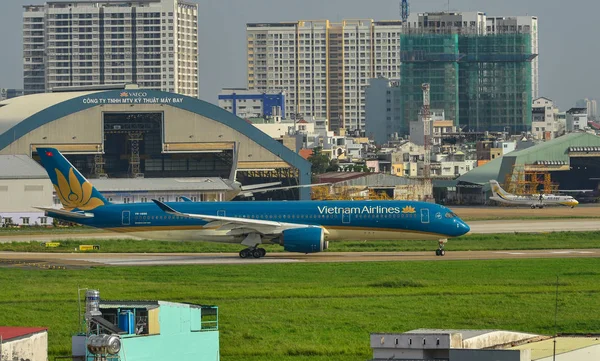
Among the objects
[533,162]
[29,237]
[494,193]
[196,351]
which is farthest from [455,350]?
[533,162]

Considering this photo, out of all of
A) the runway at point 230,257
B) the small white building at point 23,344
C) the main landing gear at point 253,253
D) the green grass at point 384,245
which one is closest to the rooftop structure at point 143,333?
the small white building at point 23,344

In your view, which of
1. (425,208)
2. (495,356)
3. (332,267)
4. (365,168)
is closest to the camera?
(495,356)

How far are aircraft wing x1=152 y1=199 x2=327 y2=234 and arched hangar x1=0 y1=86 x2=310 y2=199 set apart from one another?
52.9 metres

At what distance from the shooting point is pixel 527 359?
2125 cm

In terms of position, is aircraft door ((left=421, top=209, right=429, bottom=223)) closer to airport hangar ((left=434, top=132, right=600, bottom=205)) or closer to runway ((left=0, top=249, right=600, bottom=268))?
runway ((left=0, top=249, right=600, bottom=268))

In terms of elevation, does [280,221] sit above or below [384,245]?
above

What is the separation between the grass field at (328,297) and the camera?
36366 mm

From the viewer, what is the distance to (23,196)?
100m

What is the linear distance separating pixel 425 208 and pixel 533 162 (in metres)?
87.3

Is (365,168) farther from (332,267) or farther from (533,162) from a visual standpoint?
(332,267)

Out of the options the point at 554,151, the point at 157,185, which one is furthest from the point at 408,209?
the point at 554,151

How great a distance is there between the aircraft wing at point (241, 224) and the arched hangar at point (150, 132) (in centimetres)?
5289

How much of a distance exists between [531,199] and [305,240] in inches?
2937

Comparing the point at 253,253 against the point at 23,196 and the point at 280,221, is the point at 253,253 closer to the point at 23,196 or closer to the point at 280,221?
the point at 280,221
